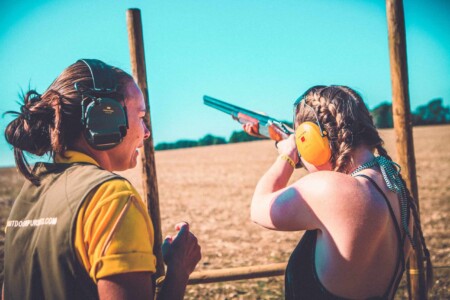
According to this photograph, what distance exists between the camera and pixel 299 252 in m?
1.84

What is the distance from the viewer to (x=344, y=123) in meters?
1.84

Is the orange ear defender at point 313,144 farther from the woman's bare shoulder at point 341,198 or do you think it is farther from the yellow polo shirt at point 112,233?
the yellow polo shirt at point 112,233

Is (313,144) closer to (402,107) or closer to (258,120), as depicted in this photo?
(258,120)

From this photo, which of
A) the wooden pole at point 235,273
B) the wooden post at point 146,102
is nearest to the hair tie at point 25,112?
the wooden post at point 146,102

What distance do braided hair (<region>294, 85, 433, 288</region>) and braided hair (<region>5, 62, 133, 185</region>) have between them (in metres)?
1.21

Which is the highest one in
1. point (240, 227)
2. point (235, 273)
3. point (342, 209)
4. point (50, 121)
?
point (50, 121)

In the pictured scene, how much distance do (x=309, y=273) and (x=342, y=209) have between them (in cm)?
42

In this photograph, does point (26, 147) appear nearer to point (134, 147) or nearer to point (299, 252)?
point (134, 147)

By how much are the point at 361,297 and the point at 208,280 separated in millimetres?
1975

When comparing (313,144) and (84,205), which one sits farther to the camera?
(313,144)

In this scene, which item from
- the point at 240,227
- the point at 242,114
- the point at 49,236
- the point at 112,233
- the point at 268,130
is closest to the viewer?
the point at 112,233

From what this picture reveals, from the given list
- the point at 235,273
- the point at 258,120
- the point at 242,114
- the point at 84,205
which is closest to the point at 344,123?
the point at 84,205

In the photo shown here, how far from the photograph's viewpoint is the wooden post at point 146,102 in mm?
3242

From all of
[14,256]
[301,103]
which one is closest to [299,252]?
[301,103]
